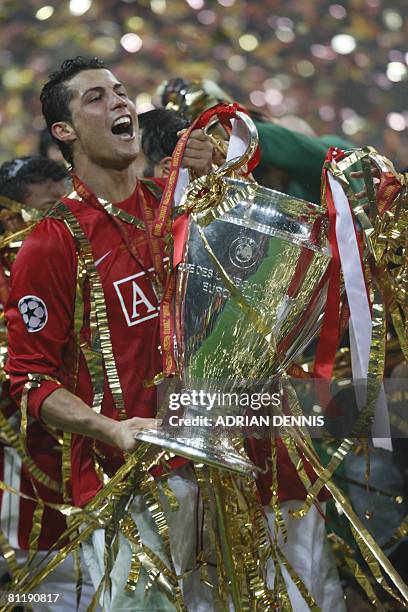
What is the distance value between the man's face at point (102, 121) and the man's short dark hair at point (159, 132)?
0.32m

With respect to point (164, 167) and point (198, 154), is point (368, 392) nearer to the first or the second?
point (198, 154)

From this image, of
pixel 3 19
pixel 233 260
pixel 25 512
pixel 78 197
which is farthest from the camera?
pixel 3 19

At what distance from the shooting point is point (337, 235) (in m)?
2.19

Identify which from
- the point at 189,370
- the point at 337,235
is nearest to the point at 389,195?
Result: the point at 337,235

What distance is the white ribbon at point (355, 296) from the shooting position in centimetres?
219

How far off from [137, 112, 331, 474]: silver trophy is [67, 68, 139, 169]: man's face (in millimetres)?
376

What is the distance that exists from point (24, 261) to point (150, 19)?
3964 mm

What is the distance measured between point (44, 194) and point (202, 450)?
159cm

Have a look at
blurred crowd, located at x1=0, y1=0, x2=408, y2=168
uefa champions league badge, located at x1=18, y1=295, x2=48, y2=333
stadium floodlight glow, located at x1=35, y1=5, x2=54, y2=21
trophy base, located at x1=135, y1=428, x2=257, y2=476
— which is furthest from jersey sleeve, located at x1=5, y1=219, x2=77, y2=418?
stadium floodlight glow, located at x1=35, y1=5, x2=54, y2=21

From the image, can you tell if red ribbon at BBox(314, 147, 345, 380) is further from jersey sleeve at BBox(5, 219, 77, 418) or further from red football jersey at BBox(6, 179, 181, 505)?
jersey sleeve at BBox(5, 219, 77, 418)

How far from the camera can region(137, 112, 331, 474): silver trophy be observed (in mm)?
2129

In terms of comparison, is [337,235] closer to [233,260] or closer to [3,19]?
[233,260]

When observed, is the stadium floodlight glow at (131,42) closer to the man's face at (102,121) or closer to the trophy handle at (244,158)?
the man's face at (102,121)

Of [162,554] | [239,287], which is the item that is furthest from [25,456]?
[239,287]
